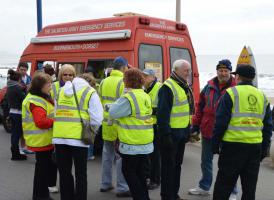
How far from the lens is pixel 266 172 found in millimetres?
6934

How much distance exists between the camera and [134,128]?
4.42m

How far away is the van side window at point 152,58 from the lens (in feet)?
24.6

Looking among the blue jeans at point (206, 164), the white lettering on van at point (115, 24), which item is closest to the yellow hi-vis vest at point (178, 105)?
the blue jeans at point (206, 164)

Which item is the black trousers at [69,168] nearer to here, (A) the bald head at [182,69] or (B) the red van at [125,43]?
(A) the bald head at [182,69]

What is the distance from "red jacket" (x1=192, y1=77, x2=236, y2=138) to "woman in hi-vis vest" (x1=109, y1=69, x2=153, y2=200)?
1.04 metres

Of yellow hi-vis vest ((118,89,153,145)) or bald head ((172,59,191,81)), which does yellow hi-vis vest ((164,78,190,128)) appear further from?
yellow hi-vis vest ((118,89,153,145))

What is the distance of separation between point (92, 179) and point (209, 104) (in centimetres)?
220

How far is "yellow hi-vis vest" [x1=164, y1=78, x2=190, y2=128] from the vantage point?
461cm

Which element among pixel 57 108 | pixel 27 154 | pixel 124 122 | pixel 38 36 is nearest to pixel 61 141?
pixel 57 108

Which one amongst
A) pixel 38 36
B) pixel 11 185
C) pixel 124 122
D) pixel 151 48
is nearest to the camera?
pixel 124 122

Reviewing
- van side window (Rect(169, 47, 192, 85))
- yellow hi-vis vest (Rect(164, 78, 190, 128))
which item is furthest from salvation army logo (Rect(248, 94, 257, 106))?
van side window (Rect(169, 47, 192, 85))

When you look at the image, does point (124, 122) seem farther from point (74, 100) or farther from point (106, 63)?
point (106, 63)

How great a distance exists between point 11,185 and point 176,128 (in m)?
2.72

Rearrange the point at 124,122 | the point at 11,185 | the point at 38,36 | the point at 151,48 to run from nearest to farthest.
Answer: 1. the point at 124,122
2. the point at 11,185
3. the point at 151,48
4. the point at 38,36
